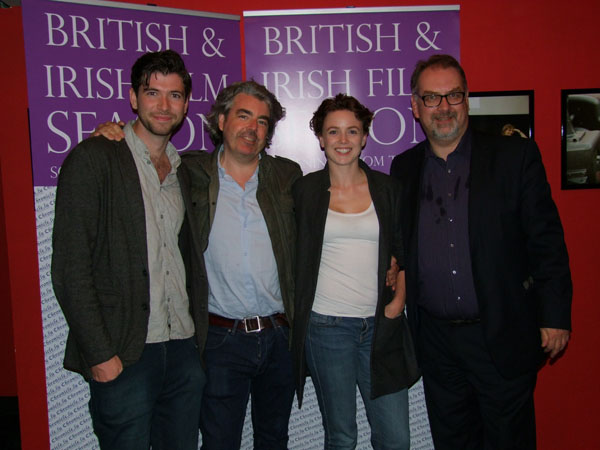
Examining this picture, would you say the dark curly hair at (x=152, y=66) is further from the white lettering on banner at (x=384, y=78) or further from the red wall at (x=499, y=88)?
the white lettering on banner at (x=384, y=78)

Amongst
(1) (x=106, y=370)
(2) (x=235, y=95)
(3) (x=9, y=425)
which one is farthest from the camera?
(3) (x=9, y=425)

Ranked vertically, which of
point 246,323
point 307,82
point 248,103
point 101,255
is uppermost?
point 307,82

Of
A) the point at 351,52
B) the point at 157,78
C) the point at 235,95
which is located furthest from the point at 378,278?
the point at 351,52

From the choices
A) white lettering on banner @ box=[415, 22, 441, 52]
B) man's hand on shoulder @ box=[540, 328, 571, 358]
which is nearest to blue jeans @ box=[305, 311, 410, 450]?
man's hand on shoulder @ box=[540, 328, 571, 358]

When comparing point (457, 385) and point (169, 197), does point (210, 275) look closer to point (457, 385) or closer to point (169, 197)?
point (169, 197)

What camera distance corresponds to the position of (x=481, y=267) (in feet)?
6.64

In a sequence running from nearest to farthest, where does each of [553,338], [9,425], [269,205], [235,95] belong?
[553,338] < [269,205] < [235,95] < [9,425]

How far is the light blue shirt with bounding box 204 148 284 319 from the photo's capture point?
2090mm

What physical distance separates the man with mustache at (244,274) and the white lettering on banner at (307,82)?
526 mm

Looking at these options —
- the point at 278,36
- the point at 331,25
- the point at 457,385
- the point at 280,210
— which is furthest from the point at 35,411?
the point at 331,25

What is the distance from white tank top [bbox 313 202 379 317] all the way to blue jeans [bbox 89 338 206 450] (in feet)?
→ 2.12

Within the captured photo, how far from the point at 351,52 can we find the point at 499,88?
1019mm

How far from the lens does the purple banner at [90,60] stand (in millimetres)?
2455

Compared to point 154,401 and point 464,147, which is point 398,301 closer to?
point 464,147
